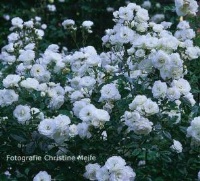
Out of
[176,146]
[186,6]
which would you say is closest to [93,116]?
[176,146]

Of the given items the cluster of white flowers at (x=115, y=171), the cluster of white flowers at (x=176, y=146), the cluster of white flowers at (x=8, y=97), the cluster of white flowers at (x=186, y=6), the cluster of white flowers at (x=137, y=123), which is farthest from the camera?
the cluster of white flowers at (x=186, y=6)

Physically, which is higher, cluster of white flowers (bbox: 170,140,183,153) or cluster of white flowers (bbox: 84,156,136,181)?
cluster of white flowers (bbox: 170,140,183,153)

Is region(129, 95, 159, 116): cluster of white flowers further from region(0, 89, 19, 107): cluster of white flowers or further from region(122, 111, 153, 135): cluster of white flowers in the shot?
region(0, 89, 19, 107): cluster of white flowers

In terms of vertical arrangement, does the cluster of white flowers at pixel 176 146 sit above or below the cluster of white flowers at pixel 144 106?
below

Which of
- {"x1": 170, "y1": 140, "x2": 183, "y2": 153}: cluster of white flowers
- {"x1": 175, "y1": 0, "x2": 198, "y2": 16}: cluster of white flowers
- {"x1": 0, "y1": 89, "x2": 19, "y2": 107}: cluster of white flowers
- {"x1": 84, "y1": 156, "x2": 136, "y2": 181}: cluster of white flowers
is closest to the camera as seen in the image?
{"x1": 84, "y1": 156, "x2": 136, "y2": 181}: cluster of white flowers

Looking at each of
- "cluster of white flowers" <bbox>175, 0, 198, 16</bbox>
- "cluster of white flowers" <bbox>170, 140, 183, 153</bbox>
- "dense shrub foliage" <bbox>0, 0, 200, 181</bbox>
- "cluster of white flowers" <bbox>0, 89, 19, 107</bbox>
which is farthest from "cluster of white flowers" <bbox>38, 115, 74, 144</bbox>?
"cluster of white flowers" <bbox>175, 0, 198, 16</bbox>

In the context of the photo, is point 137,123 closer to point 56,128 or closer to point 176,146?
point 176,146

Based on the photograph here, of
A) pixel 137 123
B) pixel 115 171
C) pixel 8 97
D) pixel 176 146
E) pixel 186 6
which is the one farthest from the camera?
pixel 186 6

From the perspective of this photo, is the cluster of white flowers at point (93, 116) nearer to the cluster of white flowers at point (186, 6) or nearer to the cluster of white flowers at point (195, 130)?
the cluster of white flowers at point (195, 130)

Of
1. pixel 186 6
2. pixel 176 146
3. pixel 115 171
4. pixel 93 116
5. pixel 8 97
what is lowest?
pixel 115 171

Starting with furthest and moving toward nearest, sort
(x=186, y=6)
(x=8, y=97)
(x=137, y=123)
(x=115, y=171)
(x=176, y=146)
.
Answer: (x=186, y=6), (x=8, y=97), (x=176, y=146), (x=137, y=123), (x=115, y=171)

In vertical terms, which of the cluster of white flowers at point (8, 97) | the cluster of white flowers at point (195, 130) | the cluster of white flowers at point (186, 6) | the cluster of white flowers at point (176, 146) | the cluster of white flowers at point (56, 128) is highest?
the cluster of white flowers at point (186, 6)

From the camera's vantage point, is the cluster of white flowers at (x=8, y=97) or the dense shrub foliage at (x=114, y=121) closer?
the dense shrub foliage at (x=114, y=121)

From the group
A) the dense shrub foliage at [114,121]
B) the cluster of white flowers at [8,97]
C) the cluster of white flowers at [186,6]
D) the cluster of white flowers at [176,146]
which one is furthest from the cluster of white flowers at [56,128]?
the cluster of white flowers at [186,6]
